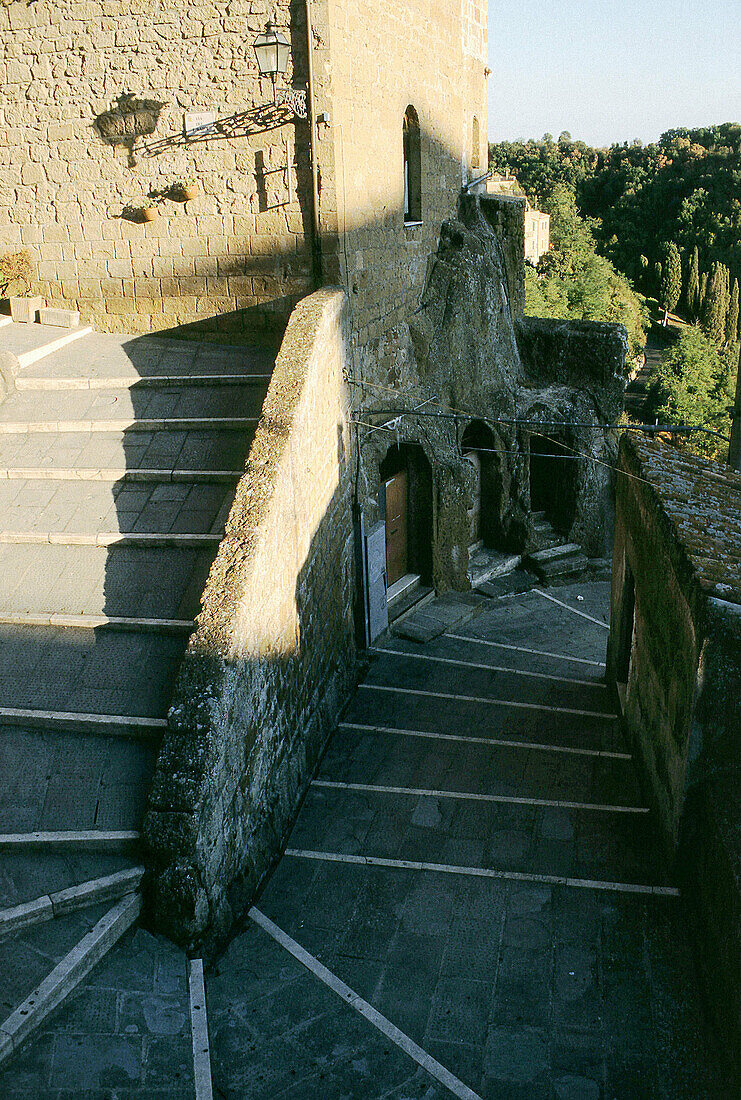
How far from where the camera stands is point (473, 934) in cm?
470

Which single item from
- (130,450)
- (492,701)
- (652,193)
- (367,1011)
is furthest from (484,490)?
(652,193)

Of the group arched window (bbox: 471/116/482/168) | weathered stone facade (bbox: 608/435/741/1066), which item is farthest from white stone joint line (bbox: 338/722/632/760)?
arched window (bbox: 471/116/482/168)

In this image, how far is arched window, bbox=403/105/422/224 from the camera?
33.4ft

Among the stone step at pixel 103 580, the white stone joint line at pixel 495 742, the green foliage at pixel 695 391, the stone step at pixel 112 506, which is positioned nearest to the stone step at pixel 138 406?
the stone step at pixel 112 506

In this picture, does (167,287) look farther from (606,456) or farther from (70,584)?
(606,456)

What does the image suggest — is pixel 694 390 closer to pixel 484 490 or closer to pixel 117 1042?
pixel 484 490

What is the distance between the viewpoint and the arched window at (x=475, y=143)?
13.2 meters

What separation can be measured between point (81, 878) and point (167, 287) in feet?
21.3

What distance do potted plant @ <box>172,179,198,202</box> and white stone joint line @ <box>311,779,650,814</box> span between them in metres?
5.87

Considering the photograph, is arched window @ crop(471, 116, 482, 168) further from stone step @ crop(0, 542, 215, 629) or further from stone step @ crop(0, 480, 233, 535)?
stone step @ crop(0, 542, 215, 629)

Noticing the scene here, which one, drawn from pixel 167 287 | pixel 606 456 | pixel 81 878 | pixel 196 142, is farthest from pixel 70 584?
pixel 606 456

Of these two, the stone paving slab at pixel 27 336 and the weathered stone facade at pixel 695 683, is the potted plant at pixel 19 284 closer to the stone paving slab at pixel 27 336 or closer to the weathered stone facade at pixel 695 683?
the stone paving slab at pixel 27 336

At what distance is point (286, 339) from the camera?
22.0ft

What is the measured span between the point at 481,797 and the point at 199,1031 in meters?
2.84
